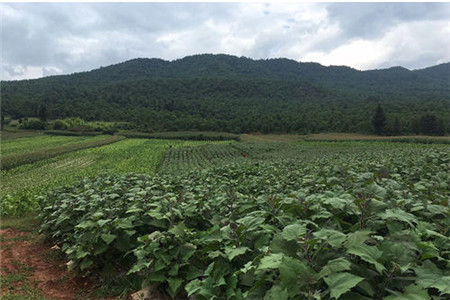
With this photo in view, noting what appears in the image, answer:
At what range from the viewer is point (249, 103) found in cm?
14988

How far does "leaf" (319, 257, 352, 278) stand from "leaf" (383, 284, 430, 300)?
30 centimetres

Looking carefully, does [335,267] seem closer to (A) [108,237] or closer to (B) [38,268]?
(A) [108,237]

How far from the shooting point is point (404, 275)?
2141 millimetres

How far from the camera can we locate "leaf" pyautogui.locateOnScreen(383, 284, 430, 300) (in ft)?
5.96

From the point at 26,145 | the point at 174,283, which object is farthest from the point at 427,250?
the point at 26,145

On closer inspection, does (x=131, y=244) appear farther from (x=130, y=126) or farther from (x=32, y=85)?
(x=32, y=85)

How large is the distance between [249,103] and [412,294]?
15048 centimetres

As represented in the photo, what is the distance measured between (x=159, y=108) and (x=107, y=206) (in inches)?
5417

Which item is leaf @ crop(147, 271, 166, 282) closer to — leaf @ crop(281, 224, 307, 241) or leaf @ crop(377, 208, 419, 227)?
leaf @ crop(281, 224, 307, 241)

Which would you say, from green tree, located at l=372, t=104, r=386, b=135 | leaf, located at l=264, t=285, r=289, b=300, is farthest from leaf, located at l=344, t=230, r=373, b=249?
green tree, located at l=372, t=104, r=386, b=135

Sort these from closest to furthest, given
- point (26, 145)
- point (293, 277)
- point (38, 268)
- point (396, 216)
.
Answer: point (293, 277), point (396, 216), point (38, 268), point (26, 145)

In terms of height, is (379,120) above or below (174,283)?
above

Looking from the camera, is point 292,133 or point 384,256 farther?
point 292,133

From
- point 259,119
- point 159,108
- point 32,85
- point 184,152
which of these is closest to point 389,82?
point 259,119
